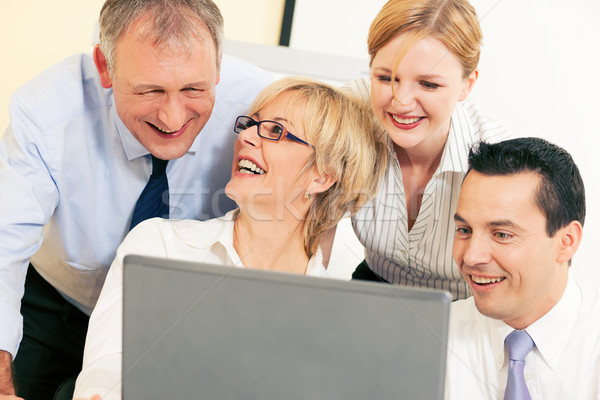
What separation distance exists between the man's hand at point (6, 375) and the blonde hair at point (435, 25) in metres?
1.16

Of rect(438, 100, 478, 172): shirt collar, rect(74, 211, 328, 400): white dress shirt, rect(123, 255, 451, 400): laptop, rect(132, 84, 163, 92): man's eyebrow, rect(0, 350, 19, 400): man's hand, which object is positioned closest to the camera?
rect(123, 255, 451, 400): laptop

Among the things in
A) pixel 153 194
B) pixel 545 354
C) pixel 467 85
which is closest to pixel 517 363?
pixel 545 354

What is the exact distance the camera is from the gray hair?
1.39 meters

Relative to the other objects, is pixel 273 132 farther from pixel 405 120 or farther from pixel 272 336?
pixel 272 336

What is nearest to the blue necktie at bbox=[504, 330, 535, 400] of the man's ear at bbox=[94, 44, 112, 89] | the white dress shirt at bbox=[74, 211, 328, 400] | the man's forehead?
the man's forehead

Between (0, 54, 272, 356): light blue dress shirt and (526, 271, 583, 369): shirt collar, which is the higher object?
(0, 54, 272, 356): light blue dress shirt

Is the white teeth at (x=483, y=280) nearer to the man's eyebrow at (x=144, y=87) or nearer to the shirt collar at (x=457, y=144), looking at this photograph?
the shirt collar at (x=457, y=144)

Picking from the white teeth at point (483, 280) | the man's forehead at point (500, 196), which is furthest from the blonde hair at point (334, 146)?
the white teeth at point (483, 280)

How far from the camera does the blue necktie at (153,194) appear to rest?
166 cm

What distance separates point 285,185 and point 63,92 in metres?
0.63

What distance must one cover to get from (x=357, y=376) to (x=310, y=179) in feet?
3.10

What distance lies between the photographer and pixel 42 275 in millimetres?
1866

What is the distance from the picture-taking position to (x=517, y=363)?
1.26 meters

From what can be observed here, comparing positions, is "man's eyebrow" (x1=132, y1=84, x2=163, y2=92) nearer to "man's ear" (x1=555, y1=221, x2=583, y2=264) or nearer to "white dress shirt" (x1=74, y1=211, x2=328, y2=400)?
"white dress shirt" (x1=74, y1=211, x2=328, y2=400)
